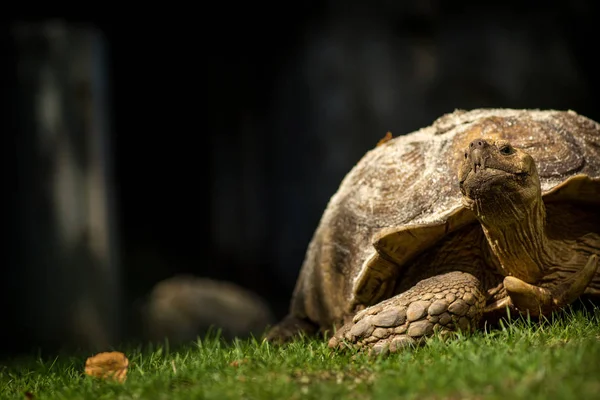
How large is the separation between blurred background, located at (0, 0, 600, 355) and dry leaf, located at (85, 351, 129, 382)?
2331 millimetres

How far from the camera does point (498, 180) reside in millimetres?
2949

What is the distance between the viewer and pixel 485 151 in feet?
9.75

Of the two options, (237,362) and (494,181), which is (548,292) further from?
(237,362)

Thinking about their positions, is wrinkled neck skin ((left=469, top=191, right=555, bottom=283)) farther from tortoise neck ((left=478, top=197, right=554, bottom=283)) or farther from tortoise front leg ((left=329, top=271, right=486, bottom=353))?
tortoise front leg ((left=329, top=271, right=486, bottom=353))

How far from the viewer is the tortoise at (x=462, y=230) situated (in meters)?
2.99

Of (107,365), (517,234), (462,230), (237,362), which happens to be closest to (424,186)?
(462,230)

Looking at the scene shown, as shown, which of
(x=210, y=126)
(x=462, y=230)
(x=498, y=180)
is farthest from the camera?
(x=210, y=126)

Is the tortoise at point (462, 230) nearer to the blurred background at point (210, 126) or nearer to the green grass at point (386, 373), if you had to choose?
the green grass at point (386, 373)

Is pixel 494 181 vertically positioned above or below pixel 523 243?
above

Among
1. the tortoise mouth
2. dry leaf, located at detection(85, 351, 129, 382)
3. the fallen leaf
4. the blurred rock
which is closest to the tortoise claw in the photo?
the tortoise mouth

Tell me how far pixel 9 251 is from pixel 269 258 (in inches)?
166

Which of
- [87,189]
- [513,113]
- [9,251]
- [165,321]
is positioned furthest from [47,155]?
[513,113]

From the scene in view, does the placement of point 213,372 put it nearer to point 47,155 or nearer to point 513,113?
point 513,113

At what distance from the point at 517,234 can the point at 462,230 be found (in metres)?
0.37
